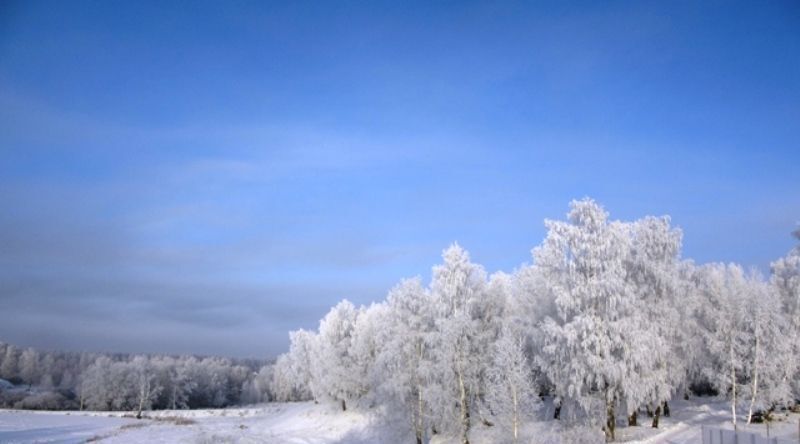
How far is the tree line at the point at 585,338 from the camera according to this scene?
33.1 metres

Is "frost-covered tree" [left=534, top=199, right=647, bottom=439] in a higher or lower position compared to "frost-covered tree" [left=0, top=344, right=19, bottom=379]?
higher

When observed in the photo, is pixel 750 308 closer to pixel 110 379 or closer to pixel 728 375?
pixel 728 375

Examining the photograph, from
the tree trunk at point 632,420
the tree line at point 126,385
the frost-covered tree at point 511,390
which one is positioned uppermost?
the frost-covered tree at point 511,390

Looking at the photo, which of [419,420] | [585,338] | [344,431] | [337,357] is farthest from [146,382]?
[585,338]

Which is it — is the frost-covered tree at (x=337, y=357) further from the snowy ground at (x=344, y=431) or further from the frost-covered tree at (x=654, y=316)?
the frost-covered tree at (x=654, y=316)

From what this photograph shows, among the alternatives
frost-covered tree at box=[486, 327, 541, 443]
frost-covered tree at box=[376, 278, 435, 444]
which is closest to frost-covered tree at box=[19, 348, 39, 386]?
frost-covered tree at box=[376, 278, 435, 444]

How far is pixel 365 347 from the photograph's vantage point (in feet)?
223

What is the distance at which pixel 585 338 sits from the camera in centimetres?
3284

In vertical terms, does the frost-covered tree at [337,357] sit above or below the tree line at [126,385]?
above

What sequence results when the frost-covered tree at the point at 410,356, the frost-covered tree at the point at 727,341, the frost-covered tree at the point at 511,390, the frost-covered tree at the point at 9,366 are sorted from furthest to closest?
the frost-covered tree at the point at 9,366, the frost-covered tree at the point at 410,356, the frost-covered tree at the point at 727,341, the frost-covered tree at the point at 511,390

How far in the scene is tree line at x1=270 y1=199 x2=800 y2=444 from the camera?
109 feet

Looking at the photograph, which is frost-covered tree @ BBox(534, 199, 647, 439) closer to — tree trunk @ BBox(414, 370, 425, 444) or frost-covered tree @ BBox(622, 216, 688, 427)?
frost-covered tree @ BBox(622, 216, 688, 427)

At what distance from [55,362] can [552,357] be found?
214144 mm

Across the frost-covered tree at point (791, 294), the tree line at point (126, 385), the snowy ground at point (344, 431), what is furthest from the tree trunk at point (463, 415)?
the tree line at point (126, 385)
